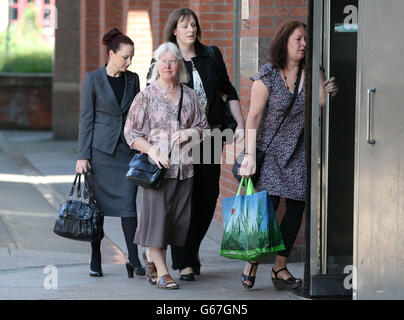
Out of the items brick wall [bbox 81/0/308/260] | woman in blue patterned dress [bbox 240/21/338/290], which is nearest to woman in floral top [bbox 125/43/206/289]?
→ woman in blue patterned dress [bbox 240/21/338/290]

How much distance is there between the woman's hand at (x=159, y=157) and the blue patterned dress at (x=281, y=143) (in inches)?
26.7

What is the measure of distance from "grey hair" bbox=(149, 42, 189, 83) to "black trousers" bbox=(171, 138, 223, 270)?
563mm

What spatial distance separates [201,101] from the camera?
694 centimetres

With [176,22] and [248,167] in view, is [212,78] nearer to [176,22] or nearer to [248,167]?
[176,22]

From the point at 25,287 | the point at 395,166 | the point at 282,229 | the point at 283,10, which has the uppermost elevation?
the point at 283,10

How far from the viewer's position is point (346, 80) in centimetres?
646

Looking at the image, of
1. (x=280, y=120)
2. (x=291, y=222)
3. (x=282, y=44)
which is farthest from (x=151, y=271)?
(x=282, y=44)

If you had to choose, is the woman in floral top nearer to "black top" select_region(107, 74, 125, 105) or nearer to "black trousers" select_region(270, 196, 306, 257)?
"black top" select_region(107, 74, 125, 105)

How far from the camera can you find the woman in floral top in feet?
21.5

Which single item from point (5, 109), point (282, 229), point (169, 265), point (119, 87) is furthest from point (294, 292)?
point (5, 109)

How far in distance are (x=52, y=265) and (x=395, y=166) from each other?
3.38m

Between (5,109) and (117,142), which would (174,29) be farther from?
(5,109)

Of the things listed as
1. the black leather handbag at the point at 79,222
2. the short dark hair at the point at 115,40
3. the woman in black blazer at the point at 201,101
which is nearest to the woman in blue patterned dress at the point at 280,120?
the woman in black blazer at the point at 201,101

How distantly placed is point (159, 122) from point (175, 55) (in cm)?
48
